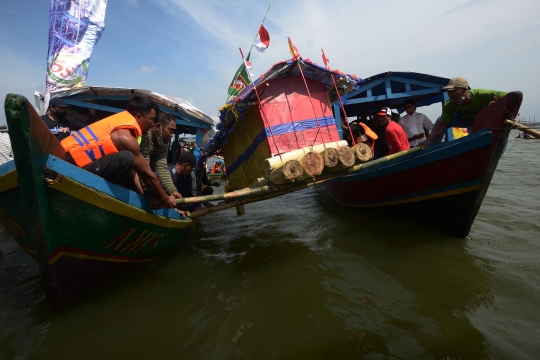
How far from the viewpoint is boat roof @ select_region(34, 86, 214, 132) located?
4.44 m

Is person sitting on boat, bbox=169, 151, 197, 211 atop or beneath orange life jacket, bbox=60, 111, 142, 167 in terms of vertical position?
beneath

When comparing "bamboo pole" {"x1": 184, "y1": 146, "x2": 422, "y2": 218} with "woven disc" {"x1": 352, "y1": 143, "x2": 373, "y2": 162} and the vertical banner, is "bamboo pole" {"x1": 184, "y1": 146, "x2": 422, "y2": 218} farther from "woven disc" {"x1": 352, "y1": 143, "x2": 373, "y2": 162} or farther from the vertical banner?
the vertical banner

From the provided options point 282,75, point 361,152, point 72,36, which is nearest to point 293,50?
point 282,75

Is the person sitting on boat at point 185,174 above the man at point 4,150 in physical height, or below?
below

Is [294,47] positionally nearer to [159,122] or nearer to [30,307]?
[159,122]

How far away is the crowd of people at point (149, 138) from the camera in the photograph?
257 cm

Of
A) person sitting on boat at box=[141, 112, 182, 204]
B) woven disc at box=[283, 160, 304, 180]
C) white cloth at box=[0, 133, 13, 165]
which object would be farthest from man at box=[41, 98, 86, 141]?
woven disc at box=[283, 160, 304, 180]

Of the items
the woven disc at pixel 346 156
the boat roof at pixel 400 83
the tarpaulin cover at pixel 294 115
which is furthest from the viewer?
the boat roof at pixel 400 83

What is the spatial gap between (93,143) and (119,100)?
2828 millimetres

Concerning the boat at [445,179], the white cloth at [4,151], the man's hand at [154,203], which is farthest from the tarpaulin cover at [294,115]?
the white cloth at [4,151]

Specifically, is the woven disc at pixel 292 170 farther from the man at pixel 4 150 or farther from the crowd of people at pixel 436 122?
the man at pixel 4 150

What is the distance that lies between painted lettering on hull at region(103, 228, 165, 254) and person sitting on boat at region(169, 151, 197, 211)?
3.55ft

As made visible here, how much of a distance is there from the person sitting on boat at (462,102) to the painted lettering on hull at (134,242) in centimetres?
411

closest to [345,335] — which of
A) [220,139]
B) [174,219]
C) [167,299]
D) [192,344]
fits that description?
[192,344]
